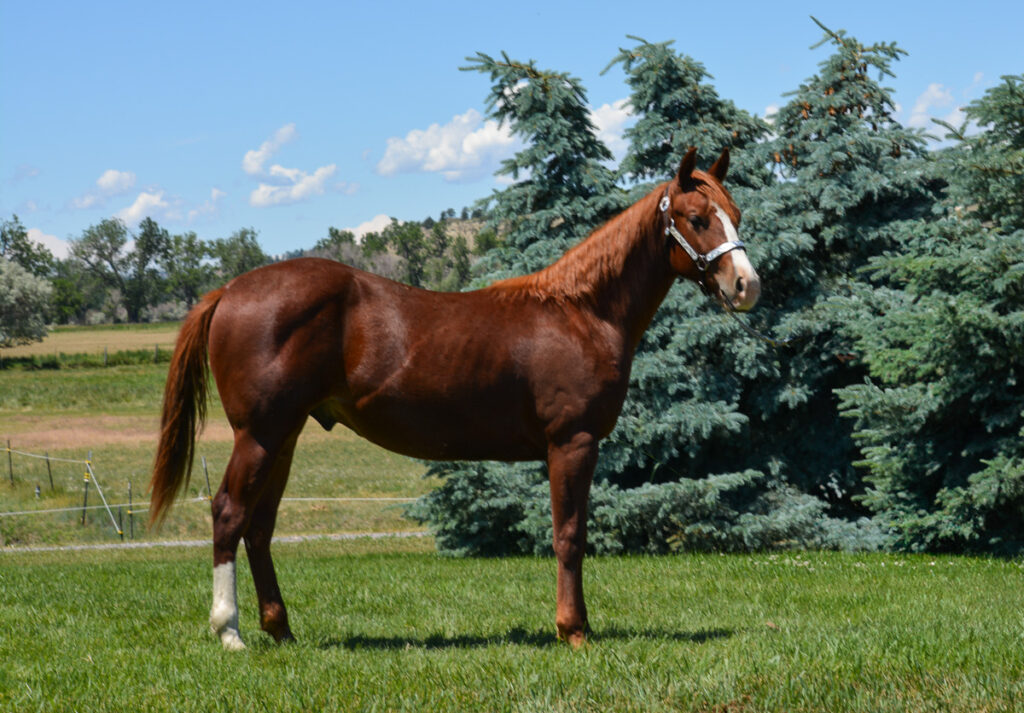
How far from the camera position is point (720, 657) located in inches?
196

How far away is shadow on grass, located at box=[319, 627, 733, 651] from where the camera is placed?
5.65 meters

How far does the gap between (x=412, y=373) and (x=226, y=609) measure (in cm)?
166

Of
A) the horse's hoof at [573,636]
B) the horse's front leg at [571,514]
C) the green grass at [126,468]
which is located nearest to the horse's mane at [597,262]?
the horse's front leg at [571,514]

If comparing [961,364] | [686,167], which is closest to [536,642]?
[686,167]

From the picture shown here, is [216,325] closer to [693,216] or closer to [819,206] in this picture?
[693,216]

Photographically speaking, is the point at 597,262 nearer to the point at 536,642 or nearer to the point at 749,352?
the point at 536,642

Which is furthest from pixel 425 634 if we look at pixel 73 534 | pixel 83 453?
pixel 83 453

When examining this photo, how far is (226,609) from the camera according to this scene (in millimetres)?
5355

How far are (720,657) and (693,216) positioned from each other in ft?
7.90

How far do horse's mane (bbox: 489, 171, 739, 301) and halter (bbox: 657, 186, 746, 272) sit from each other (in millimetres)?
68

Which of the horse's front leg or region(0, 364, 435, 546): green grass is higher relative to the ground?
the horse's front leg

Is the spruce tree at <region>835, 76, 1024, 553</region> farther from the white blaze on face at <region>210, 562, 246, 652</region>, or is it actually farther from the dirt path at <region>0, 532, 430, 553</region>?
the dirt path at <region>0, 532, 430, 553</region>

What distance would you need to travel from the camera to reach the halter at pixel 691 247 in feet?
17.7

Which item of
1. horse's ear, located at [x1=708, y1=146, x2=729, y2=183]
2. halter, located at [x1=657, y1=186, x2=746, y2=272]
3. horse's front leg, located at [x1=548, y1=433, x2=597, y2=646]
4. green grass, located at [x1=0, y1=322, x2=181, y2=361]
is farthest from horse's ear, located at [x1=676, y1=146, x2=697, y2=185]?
green grass, located at [x1=0, y1=322, x2=181, y2=361]
